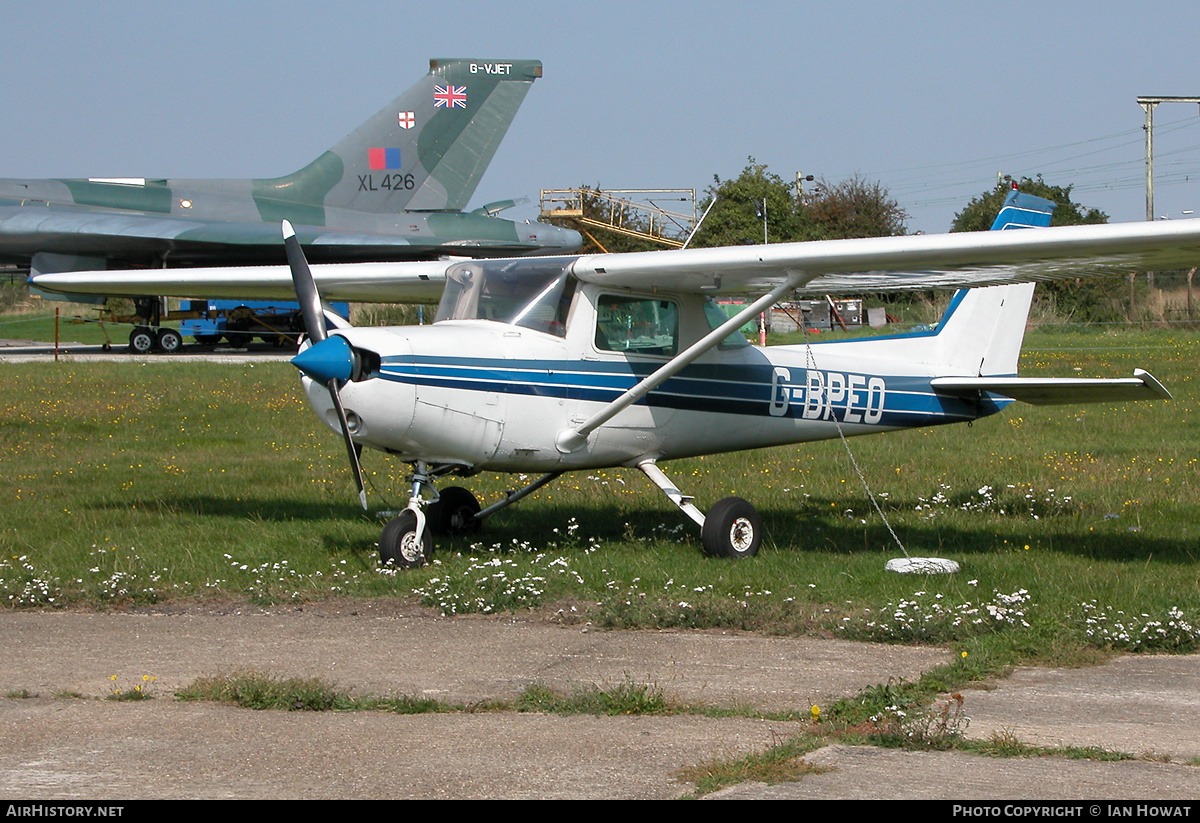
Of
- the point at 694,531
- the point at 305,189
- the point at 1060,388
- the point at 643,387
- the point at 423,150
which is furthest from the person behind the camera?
the point at 305,189

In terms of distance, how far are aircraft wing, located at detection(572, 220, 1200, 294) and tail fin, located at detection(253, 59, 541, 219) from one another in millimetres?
25443

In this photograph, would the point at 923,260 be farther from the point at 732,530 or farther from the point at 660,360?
the point at 732,530

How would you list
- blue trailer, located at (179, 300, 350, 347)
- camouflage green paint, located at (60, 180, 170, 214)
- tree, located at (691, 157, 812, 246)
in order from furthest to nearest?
tree, located at (691, 157, 812, 246) < blue trailer, located at (179, 300, 350, 347) < camouflage green paint, located at (60, 180, 170, 214)

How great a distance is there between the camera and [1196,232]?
22.6 feet

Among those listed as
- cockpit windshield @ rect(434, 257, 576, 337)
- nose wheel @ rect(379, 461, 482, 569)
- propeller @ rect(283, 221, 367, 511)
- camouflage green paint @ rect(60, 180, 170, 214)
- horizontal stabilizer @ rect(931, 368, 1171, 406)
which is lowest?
nose wheel @ rect(379, 461, 482, 569)

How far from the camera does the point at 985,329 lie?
1060 centimetres

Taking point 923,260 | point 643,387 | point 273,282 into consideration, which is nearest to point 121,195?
point 273,282

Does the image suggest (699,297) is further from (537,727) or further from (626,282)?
(537,727)

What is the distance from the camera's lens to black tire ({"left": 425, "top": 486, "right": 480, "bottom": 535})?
9680 mm

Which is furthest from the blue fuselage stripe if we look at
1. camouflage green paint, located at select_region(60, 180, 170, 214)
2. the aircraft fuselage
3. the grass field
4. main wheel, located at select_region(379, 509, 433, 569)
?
camouflage green paint, located at select_region(60, 180, 170, 214)

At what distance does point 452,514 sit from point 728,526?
235 cm

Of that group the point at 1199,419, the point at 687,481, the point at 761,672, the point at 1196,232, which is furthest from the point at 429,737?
the point at 1199,419

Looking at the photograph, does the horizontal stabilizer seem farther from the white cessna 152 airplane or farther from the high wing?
the high wing
